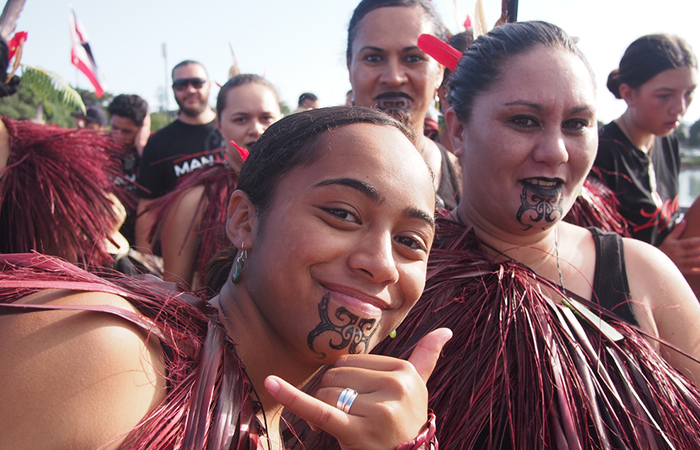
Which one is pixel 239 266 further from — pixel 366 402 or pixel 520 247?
pixel 520 247

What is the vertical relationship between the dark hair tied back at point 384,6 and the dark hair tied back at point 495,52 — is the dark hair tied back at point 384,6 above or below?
above

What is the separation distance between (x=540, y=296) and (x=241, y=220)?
40.1 inches

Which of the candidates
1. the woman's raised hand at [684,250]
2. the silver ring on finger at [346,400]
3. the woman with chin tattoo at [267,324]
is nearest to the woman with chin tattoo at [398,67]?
the woman's raised hand at [684,250]

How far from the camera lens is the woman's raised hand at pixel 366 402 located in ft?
3.53

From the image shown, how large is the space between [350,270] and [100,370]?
581 millimetres

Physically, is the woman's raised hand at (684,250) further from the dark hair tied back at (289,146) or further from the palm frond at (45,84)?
the palm frond at (45,84)

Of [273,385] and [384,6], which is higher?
[384,6]

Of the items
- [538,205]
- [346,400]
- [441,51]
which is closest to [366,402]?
Result: [346,400]

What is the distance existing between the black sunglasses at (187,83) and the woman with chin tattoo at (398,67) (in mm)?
2611

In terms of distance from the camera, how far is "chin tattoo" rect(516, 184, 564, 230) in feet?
A: 5.91

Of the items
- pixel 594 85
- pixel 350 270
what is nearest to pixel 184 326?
pixel 350 270

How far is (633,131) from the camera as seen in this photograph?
11.0 ft

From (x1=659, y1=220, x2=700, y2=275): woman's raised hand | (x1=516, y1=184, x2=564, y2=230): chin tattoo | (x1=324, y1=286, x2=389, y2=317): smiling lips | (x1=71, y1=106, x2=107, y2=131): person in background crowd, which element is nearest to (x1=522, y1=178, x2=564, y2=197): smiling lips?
(x1=516, y1=184, x2=564, y2=230): chin tattoo

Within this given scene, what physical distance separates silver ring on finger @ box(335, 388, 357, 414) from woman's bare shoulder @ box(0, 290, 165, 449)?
40cm
